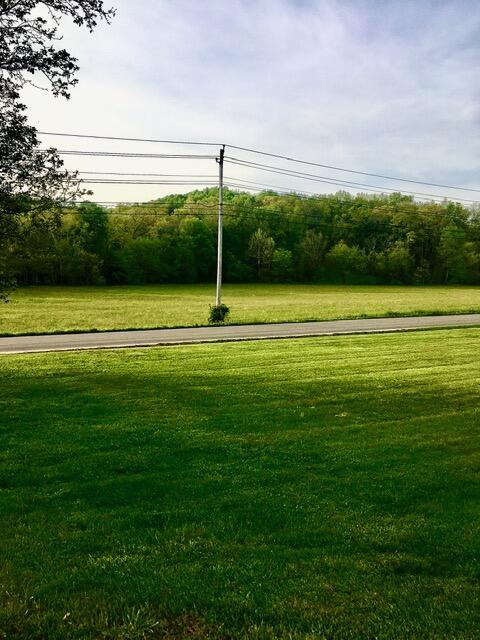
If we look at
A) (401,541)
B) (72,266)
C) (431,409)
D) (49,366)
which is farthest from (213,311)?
(72,266)

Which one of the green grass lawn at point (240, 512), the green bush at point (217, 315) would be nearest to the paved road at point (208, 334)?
the green bush at point (217, 315)

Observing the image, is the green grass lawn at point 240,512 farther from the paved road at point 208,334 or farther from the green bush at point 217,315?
the green bush at point 217,315

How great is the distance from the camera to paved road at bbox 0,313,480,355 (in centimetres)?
2188

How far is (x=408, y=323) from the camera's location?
31469 millimetres

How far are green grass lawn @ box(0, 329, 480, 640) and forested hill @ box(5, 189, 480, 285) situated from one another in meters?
80.4

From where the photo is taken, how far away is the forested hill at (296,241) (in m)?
94.8

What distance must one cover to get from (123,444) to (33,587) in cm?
392

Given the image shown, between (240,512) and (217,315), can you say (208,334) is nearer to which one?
(217,315)

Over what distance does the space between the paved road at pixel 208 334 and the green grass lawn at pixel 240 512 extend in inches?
379

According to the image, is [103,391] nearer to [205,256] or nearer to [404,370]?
[404,370]

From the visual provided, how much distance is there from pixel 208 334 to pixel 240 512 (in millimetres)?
19867

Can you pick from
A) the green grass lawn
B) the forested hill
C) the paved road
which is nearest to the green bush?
the paved road

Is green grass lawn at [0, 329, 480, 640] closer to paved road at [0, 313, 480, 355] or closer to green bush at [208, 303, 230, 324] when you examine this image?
paved road at [0, 313, 480, 355]

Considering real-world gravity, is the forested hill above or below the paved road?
above
